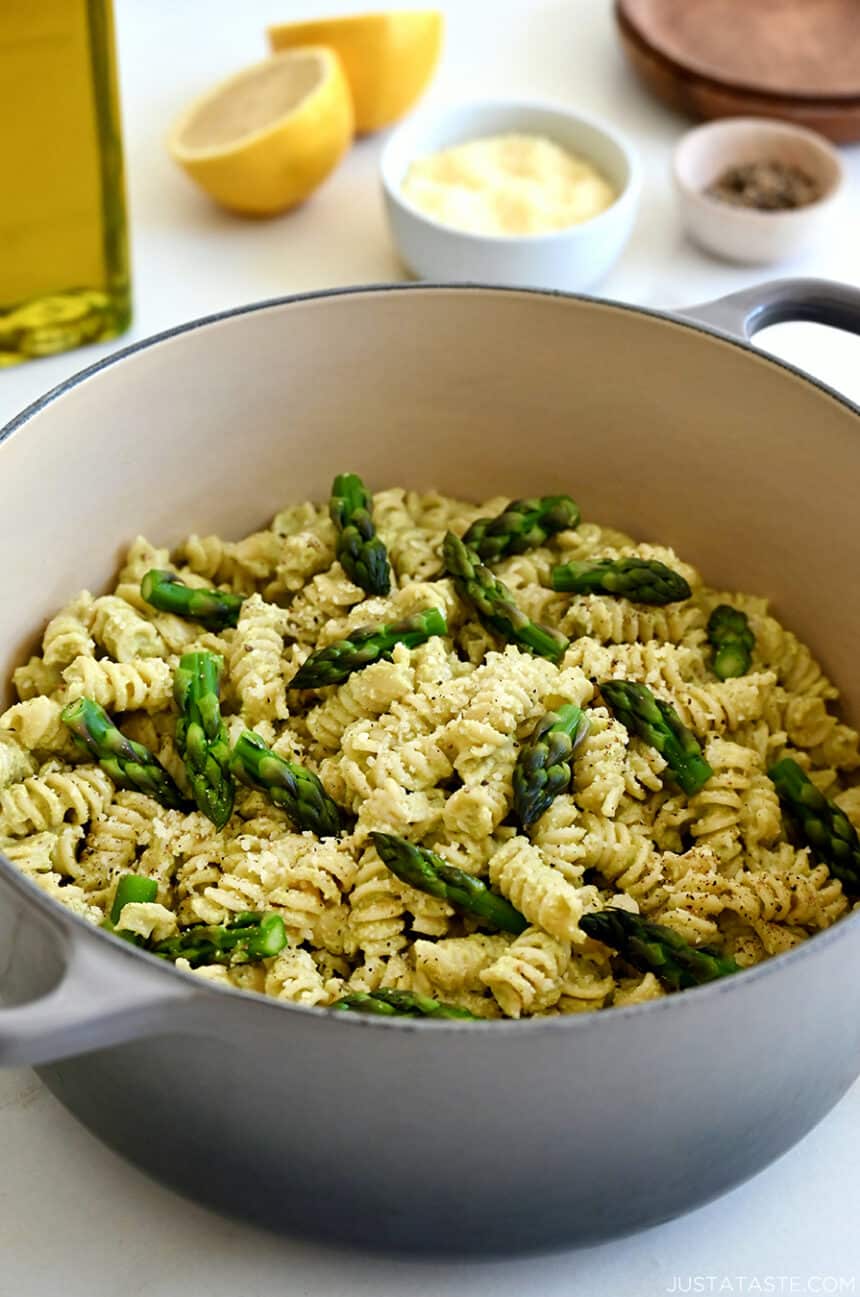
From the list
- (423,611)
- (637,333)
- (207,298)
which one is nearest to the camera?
(423,611)

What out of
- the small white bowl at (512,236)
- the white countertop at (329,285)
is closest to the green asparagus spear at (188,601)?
the white countertop at (329,285)

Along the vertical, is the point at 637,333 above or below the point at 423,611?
above

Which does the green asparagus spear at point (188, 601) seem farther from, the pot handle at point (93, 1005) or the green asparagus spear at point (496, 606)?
the pot handle at point (93, 1005)

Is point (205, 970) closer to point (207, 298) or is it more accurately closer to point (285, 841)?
point (285, 841)

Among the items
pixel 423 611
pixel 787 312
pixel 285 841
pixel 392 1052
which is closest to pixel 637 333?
pixel 787 312

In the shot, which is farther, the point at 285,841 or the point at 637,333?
the point at 637,333

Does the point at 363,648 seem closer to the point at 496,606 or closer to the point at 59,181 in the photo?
the point at 496,606
